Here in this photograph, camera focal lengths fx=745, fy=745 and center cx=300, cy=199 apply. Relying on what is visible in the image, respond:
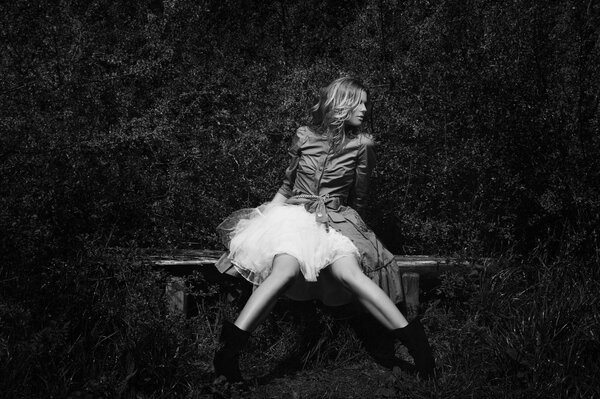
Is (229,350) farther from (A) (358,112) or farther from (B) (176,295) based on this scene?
(A) (358,112)

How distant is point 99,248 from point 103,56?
1459 mm

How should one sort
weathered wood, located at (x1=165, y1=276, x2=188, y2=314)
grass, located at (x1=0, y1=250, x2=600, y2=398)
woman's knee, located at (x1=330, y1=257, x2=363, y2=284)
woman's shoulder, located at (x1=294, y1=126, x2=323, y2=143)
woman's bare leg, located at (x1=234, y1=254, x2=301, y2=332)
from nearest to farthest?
grass, located at (x1=0, y1=250, x2=600, y2=398) → woman's bare leg, located at (x1=234, y1=254, x2=301, y2=332) → woman's knee, located at (x1=330, y1=257, x2=363, y2=284) → weathered wood, located at (x1=165, y1=276, x2=188, y2=314) → woman's shoulder, located at (x1=294, y1=126, x2=323, y2=143)

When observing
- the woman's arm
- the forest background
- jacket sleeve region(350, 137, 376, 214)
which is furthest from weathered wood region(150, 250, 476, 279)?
the woman's arm

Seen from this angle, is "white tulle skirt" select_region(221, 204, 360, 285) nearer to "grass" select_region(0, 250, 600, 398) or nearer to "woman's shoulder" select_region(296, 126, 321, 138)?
"grass" select_region(0, 250, 600, 398)

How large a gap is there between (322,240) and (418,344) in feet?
2.22

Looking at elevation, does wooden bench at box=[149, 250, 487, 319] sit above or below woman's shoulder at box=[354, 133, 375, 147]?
below

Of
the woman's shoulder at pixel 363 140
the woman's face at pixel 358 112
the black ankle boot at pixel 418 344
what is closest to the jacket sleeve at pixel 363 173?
the woman's shoulder at pixel 363 140

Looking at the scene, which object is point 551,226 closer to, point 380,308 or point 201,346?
point 380,308

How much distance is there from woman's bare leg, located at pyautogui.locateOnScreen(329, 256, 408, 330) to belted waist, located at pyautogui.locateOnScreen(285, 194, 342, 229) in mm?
381

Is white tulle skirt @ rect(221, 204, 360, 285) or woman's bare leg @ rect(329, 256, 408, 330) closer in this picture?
woman's bare leg @ rect(329, 256, 408, 330)

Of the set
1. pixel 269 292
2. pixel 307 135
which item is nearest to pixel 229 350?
pixel 269 292

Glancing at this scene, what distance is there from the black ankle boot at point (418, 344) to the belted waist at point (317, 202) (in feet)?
2.50

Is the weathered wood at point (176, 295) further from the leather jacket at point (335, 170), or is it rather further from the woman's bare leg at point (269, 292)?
the leather jacket at point (335, 170)

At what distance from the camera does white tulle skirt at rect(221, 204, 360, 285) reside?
3574mm
